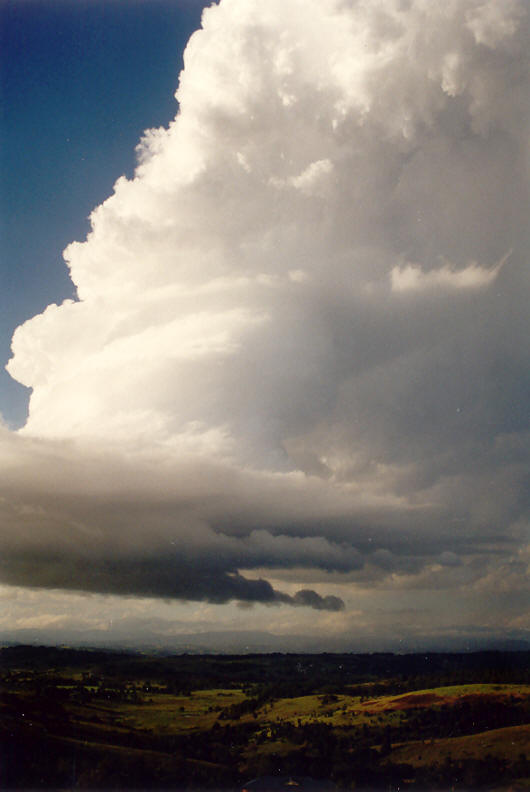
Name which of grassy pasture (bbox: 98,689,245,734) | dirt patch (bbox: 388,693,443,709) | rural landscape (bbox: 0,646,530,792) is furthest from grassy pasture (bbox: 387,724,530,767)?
grassy pasture (bbox: 98,689,245,734)

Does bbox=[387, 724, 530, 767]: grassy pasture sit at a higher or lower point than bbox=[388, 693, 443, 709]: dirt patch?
lower

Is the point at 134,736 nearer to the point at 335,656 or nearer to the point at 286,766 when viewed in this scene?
the point at 286,766

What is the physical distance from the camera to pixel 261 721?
466 inches

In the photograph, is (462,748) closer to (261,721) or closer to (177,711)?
(261,721)

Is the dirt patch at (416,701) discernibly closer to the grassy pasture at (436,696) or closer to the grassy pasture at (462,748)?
the grassy pasture at (436,696)

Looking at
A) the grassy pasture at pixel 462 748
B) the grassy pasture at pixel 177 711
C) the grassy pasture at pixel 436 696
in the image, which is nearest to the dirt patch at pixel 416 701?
the grassy pasture at pixel 436 696

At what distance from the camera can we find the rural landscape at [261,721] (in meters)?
10.7

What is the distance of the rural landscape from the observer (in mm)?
10695

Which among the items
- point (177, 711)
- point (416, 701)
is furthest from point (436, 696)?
point (177, 711)

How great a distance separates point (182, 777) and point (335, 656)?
12.5 ft

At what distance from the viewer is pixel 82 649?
12328 millimetres

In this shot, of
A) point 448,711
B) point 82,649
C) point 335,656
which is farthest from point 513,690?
point 82,649

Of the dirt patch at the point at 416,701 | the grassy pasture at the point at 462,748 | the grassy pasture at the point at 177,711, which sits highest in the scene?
the dirt patch at the point at 416,701

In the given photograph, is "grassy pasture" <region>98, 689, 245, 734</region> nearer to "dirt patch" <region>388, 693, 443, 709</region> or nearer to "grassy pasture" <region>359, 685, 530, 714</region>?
"grassy pasture" <region>359, 685, 530, 714</region>
